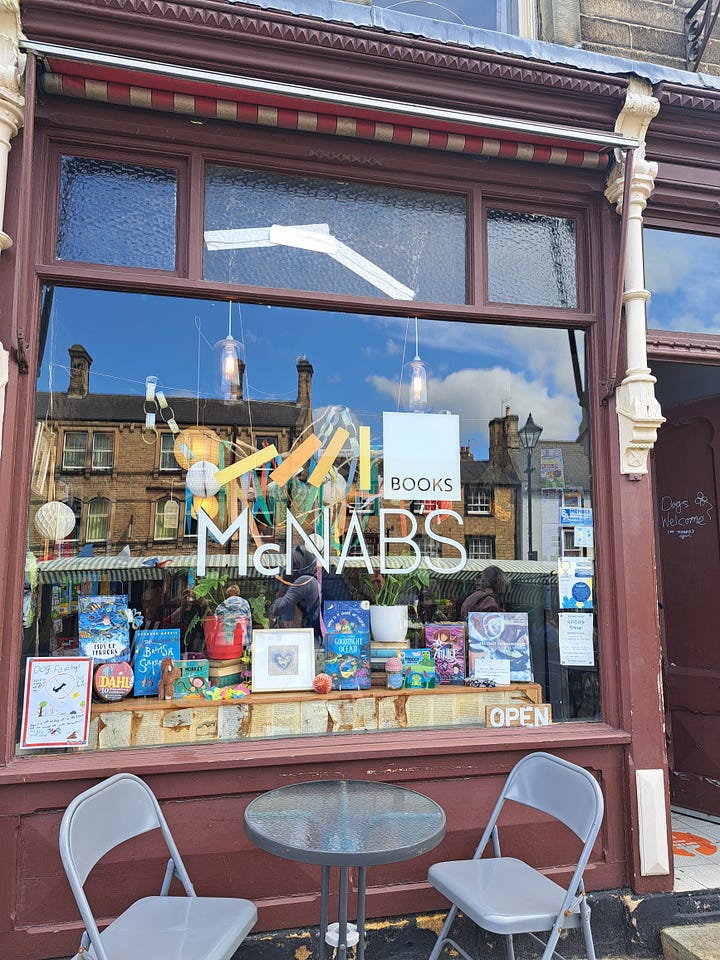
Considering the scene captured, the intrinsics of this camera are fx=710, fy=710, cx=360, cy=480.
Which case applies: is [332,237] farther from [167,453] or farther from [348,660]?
[348,660]

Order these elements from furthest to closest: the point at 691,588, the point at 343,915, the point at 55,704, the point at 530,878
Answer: the point at 691,588
the point at 55,704
the point at 530,878
the point at 343,915

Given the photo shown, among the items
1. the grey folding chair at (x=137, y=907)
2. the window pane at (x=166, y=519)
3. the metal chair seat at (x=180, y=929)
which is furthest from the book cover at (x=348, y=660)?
the metal chair seat at (x=180, y=929)

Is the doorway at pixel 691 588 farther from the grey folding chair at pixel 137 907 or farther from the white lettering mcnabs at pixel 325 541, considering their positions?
the grey folding chair at pixel 137 907

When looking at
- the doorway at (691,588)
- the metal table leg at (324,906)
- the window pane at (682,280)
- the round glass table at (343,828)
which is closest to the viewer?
the round glass table at (343,828)

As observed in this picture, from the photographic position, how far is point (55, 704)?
3.10 meters

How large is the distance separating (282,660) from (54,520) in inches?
51.2

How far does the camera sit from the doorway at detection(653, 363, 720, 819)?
15.4 feet

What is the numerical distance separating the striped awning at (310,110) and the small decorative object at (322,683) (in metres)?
2.69

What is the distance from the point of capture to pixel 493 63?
3375 mm

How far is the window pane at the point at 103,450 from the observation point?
3.56 meters

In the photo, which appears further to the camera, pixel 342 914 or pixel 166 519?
pixel 166 519

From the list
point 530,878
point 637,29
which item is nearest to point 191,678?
point 530,878

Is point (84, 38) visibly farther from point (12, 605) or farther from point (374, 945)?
point (374, 945)

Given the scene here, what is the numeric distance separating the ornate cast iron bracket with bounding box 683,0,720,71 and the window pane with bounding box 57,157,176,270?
333cm
